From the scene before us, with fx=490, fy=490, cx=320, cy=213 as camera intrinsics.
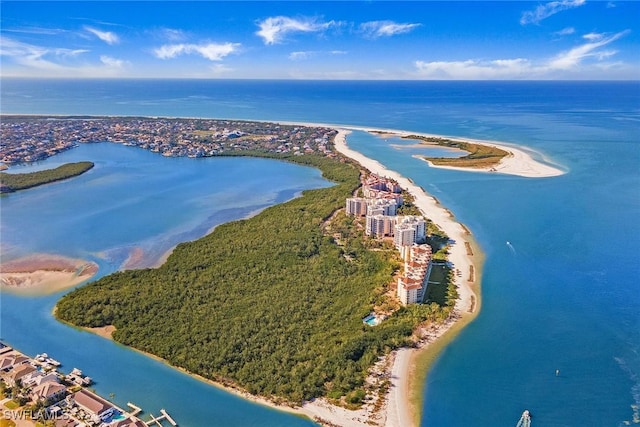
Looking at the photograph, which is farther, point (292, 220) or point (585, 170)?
point (585, 170)

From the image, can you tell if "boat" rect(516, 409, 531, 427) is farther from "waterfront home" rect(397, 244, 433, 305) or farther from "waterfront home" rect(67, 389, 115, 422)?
"waterfront home" rect(67, 389, 115, 422)

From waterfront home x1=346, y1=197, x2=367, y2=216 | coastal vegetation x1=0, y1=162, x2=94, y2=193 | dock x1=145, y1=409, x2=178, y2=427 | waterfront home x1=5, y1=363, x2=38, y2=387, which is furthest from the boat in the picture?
coastal vegetation x1=0, y1=162, x2=94, y2=193

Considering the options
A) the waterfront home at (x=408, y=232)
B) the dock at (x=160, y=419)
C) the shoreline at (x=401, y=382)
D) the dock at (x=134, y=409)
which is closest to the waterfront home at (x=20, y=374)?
the shoreline at (x=401, y=382)

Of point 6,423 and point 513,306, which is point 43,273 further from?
point 513,306

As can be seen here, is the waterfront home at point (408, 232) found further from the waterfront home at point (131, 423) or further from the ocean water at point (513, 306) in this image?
the waterfront home at point (131, 423)

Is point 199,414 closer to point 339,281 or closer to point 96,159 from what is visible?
point 339,281

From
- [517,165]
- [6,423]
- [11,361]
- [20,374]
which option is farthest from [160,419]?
[517,165]

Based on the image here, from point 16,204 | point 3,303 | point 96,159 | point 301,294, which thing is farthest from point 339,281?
point 96,159
